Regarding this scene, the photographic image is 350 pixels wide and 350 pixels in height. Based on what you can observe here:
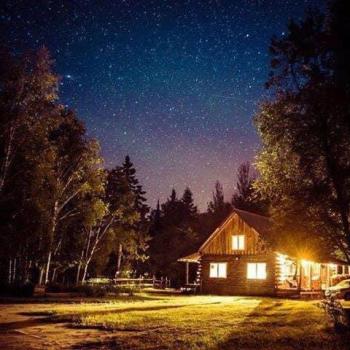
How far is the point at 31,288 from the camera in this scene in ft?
97.0

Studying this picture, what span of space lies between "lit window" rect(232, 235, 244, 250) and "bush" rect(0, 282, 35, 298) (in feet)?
61.1

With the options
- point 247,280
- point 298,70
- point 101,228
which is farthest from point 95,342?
point 101,228

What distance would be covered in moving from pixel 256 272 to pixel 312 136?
23216mm

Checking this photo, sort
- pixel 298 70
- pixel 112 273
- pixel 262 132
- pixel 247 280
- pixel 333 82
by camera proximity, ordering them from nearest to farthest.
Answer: pixel 333 82
pixel 298 70
pixel 262 132
pixel 247 280
pixel 112 273

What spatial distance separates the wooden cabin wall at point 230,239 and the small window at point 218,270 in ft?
3.86

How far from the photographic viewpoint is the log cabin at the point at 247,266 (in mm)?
38562

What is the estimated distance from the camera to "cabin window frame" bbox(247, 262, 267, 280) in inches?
1538

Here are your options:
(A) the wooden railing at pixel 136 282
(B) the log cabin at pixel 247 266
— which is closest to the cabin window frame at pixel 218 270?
(B) the log cabin at pixel 247 266

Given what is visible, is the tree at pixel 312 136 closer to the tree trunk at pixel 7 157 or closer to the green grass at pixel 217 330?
the green grass at pixel 217 330

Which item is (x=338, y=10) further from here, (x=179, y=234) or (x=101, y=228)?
(x=179, y=234)

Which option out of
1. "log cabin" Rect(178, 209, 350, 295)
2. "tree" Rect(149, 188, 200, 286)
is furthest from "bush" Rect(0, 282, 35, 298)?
"tree" Rect(149, 188, 200, 286)

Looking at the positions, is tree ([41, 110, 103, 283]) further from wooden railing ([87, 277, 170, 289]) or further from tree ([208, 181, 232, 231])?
tree ([208, 181, 232, 231])

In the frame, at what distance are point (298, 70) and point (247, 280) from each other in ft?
80.3

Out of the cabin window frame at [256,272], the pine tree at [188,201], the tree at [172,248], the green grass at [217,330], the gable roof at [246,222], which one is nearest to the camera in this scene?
the green grass at [217,330]
